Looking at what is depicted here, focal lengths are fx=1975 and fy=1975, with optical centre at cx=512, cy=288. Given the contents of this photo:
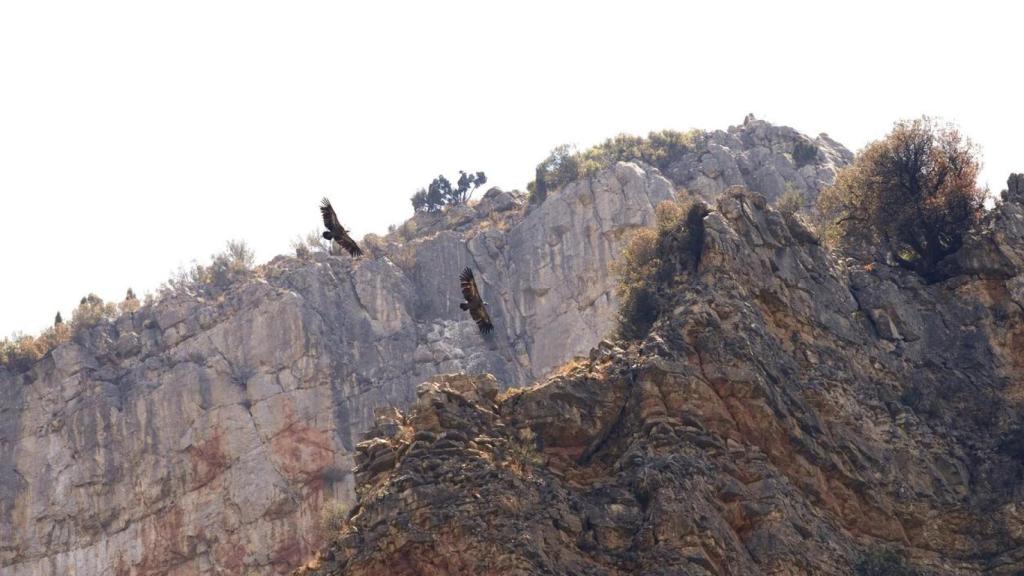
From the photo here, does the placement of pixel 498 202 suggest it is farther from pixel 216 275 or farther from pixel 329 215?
pixel 329 215

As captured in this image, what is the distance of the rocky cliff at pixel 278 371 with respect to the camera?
82.8 metres

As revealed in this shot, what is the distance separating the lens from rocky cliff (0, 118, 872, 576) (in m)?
82.8

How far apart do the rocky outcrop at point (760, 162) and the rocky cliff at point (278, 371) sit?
0.45 feet

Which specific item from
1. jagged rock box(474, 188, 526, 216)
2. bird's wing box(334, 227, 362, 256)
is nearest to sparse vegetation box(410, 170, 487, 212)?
jagged rock box(474, 188, 526, 216)

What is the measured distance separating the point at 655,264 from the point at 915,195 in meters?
10.0

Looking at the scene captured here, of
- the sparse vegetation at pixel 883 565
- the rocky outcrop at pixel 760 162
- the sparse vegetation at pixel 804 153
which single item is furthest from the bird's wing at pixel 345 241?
the sparse vegetation at pixel 804 153

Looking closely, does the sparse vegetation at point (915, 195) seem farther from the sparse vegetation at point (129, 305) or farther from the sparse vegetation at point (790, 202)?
the sparse vegetation at point (129, 305)

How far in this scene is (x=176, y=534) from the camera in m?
82.4

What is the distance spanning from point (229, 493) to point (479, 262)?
56.7 feet

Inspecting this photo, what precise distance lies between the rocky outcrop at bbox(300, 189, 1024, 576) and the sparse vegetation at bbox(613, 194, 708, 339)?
515mm

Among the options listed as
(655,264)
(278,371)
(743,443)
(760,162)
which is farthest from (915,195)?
(278,371)

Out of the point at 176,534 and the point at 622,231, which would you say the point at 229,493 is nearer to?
the point at 176,534

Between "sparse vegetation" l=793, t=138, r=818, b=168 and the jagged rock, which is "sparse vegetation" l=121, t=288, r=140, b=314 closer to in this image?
the jagged rock

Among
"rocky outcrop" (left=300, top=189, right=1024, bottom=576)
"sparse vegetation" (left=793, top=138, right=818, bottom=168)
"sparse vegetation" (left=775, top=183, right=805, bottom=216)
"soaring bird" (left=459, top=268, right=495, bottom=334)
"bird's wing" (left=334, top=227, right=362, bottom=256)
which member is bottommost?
"rocky outcrop" (left=300, top=189, right=1024, bottom=576)
